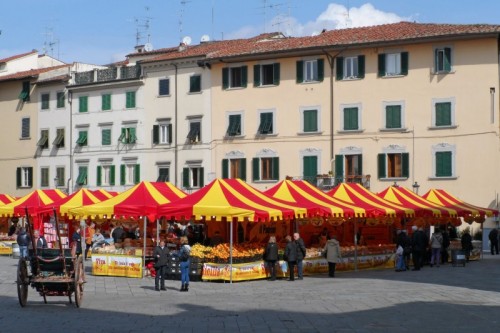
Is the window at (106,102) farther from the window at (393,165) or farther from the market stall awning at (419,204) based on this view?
the market stall awning at (419,204)

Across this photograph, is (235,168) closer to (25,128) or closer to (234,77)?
(234,77)

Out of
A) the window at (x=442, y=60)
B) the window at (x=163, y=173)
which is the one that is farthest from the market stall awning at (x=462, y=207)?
the window at (x=163, y=173)

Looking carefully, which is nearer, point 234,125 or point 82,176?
point 234,125

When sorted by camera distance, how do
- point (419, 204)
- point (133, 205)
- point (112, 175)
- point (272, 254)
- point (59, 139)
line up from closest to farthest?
point (272, 254) < point (133, 205) < point (419, 204) < point (112, 175) < point (59, 139)

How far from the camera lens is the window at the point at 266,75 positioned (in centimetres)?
5409

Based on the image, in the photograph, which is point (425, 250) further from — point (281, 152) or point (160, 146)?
point (160, 146)

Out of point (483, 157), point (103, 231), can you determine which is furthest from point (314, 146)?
point (103, 231)

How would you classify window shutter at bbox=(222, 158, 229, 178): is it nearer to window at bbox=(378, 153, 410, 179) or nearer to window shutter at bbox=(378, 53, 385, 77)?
window at bbox=(378, 153, 410, 179)

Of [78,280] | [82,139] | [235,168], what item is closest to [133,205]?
[78,280]

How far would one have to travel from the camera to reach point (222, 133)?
55.8 metres

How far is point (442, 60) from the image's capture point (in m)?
49.5

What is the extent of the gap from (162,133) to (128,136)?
2.56 m

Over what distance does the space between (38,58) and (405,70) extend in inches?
1274

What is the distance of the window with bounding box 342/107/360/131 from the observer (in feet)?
169
